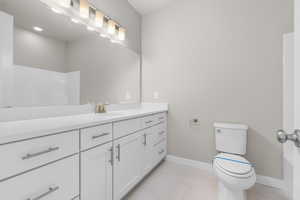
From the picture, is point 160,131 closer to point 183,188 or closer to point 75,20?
point 183,188

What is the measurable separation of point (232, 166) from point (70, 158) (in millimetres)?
1347

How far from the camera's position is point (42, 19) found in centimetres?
117

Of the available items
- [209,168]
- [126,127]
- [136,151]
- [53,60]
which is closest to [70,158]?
[126,127]

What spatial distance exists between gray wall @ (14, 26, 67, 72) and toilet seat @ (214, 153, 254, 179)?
184cm

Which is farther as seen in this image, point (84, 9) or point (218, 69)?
point (218, 69)

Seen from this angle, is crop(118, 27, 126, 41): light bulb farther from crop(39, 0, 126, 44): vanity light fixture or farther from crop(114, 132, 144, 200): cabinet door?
crop(114, 132, 144, 200): cabinet door

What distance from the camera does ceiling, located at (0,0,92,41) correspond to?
3.31ft

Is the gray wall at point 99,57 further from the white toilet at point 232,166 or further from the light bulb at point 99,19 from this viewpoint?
the white toilet at point 232,166

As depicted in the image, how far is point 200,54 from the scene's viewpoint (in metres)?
1.95

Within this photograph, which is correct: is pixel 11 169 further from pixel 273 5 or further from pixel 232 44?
pixel 273 5

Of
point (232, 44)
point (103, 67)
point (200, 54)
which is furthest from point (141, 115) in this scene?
point (232, 44)

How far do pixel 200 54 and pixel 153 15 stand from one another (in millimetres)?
1164

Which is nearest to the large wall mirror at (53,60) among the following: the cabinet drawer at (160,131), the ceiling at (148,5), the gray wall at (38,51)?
the gray wall at (38,51)

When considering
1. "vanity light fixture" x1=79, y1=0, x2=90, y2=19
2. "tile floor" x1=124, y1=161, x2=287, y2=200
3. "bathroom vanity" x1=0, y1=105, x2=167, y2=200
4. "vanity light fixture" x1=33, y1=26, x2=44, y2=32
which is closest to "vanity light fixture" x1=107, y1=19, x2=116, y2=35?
"vanity light fixture" x1=79, y1=0, x2=90, y2=19
